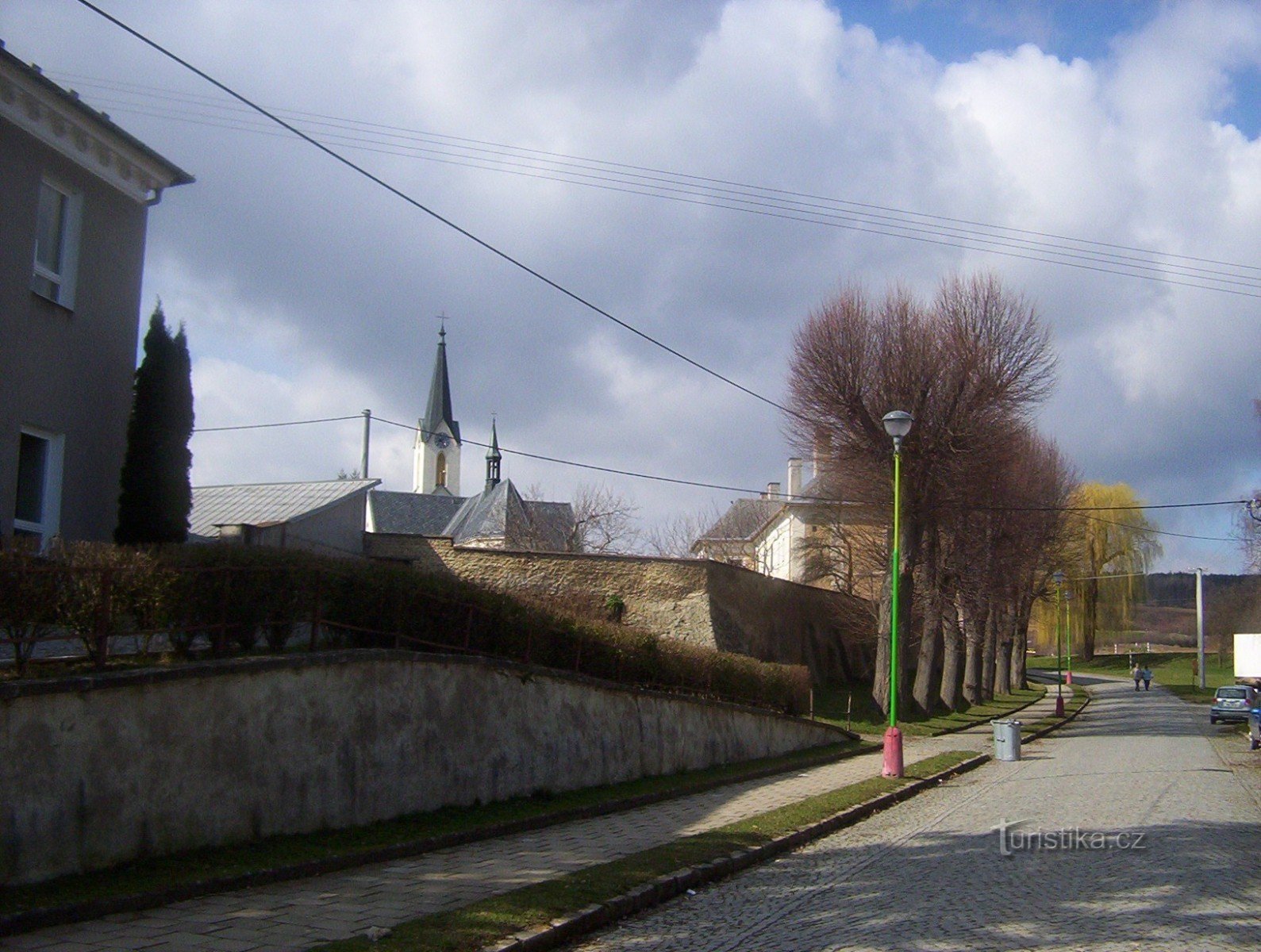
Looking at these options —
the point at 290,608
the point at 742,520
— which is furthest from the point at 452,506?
the point at 290,608

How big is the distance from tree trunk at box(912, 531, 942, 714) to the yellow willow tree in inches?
1343

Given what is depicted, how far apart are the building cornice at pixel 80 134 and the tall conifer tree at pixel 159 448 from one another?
1.93m

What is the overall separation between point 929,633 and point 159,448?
2466cm

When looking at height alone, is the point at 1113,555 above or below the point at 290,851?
above

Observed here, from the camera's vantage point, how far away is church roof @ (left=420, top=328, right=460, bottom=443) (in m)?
93.1

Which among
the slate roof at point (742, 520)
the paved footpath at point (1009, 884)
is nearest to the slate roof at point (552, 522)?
the slate roof at point (742, 520)

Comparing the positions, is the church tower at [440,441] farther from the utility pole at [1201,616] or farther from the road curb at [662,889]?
the road curb at [662,889]

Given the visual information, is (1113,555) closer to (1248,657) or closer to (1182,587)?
(1182,587)

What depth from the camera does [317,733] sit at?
33.8ft

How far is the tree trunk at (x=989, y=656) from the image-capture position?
151 ft

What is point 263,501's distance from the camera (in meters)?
26.2

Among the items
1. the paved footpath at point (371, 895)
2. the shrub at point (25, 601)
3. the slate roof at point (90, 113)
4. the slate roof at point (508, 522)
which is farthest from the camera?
the slate roof at point (508, 522)

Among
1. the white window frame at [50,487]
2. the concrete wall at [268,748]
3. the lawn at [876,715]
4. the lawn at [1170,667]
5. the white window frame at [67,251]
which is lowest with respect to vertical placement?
the lawn at [1170,667]

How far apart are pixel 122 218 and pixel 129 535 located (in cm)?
455
